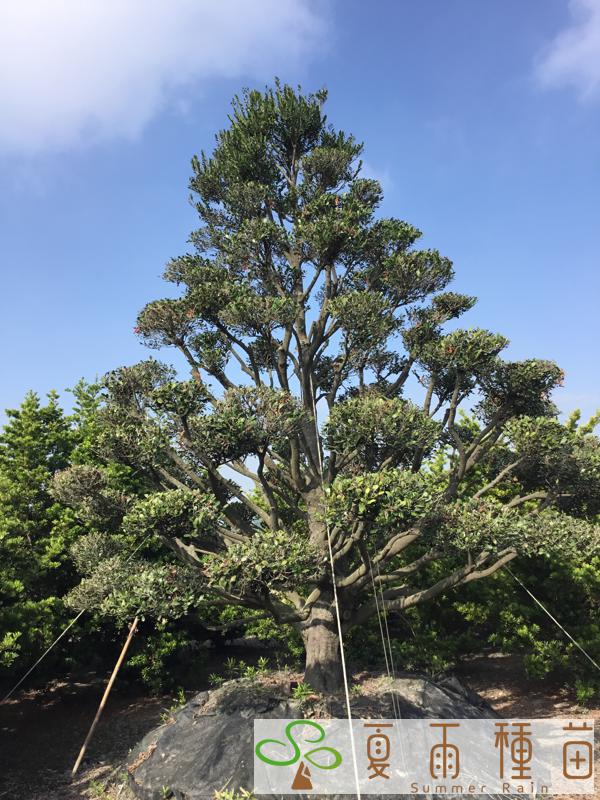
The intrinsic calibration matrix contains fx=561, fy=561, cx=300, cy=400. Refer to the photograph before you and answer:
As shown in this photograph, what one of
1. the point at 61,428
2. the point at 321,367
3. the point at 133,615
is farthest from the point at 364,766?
the point at 61,428

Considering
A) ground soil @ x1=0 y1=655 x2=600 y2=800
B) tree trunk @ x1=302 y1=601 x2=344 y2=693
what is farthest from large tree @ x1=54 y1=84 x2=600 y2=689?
ground soil @ x1=0 y1=655 x2=600 y2=800

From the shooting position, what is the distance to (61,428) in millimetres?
21000

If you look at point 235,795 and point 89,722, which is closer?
point 235,795

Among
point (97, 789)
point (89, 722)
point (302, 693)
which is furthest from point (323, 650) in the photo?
point (89, 722)

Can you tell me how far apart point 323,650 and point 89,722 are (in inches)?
353

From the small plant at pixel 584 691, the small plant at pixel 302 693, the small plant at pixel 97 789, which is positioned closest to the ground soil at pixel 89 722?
the small plant at pixel 97 789

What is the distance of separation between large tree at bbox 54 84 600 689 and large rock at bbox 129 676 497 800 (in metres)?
1.07

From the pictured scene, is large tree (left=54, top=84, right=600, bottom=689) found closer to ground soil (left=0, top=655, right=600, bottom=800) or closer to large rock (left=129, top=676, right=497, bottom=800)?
large rock (left=129, top=676, right=497, bottom=800)

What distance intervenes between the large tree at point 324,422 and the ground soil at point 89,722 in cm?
435

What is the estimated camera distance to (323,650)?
12.8 meters

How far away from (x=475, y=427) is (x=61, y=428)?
1500cm

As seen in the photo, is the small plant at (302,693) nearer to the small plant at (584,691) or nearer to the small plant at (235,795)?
the small plant at (235,795)

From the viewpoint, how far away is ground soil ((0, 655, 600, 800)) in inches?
499

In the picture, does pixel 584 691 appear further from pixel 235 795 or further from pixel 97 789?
pixel 97 789
